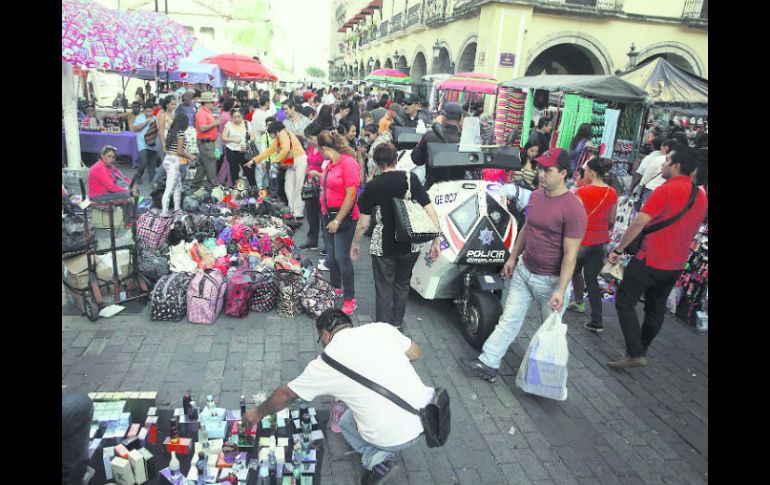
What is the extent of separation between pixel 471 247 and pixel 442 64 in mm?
24284

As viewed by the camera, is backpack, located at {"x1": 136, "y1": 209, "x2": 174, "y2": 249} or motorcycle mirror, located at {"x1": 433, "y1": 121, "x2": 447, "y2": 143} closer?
backpack, located at {"x1": 136, "y1": 209, "x2": 174, "y2": 249}

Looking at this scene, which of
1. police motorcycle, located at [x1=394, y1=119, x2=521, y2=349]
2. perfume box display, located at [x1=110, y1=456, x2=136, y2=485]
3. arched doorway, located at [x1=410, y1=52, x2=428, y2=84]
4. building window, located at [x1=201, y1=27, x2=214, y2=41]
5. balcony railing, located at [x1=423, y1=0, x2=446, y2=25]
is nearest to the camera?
perfume box display, located at [x1=110, y1=456, x2=136, y2=485]

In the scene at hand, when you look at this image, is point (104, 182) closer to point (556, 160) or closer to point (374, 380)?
point (374, 380)

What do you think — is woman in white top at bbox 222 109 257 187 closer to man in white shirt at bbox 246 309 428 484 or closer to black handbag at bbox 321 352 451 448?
man in white shirt at bbox 246 309 428 484

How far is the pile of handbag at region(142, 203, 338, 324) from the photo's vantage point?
5.13m

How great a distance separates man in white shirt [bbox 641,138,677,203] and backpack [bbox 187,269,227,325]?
6347 millimetres

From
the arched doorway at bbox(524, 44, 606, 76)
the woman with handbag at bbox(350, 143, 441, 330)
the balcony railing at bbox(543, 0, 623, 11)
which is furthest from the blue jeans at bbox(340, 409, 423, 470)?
the arched doorway at bbox(524, 44, 606, 76)

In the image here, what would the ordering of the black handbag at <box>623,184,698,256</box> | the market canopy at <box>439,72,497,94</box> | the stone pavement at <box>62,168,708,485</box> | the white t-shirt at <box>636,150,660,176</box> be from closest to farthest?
the stone pavement at <box>62,168,708,485</box>
the black handbag at <box>623,184,698,256</box>
the white t-shirt at <box>636,150,660,176</box>
the market canopy at <box>439,72,497,94</box>

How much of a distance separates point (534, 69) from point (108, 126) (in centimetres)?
1929

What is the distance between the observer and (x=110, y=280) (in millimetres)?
5375

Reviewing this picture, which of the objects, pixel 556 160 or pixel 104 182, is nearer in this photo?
pixel 556 160

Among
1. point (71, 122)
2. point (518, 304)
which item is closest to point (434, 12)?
point (71, 122)
